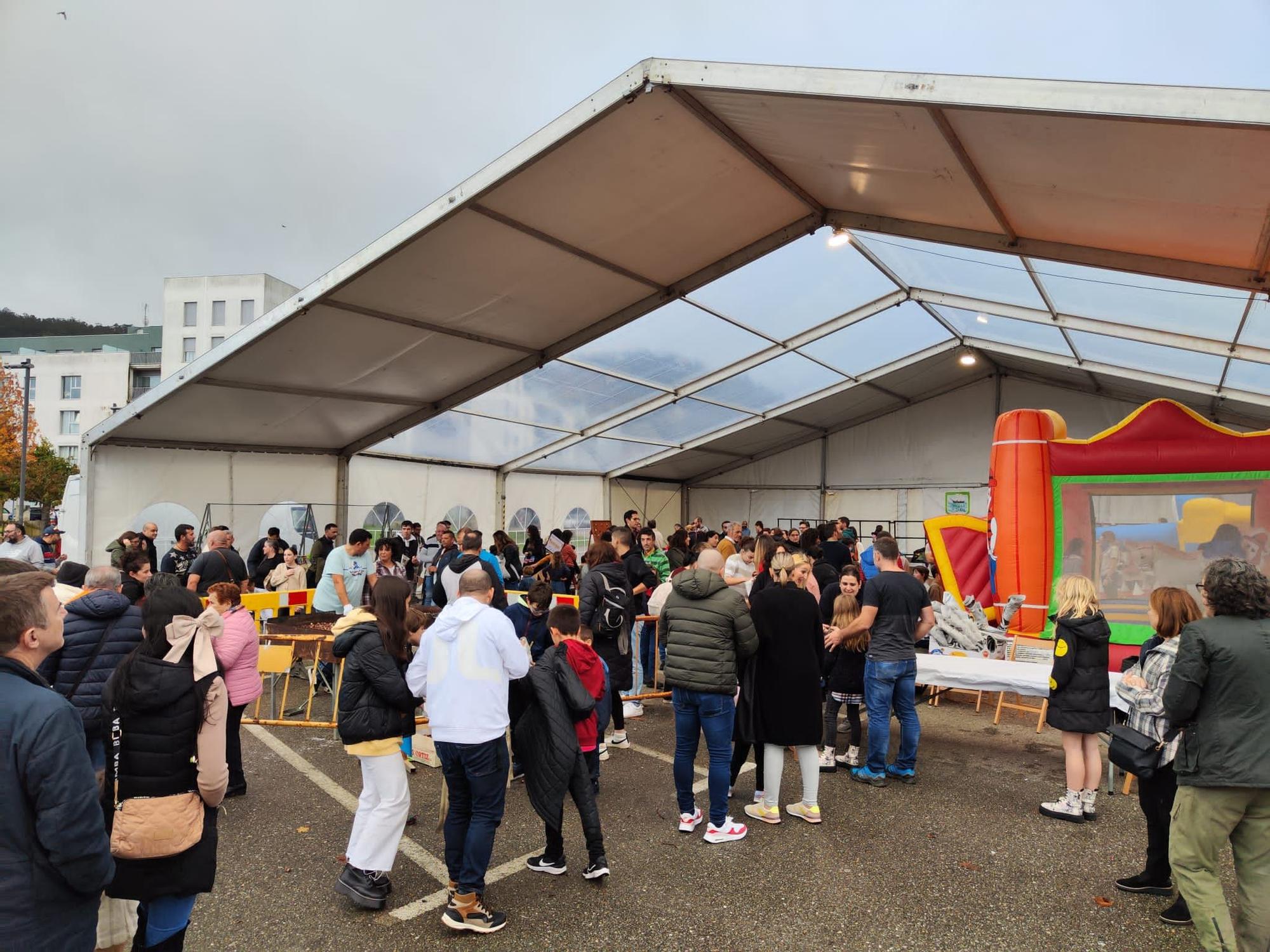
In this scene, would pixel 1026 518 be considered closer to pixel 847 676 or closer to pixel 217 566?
pixel 847 676

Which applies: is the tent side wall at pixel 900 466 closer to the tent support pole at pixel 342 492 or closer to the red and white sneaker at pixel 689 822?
the tent support pole at pixel 342 492

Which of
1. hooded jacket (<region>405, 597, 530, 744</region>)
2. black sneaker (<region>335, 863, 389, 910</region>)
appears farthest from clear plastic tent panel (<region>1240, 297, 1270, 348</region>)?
black sneaker (<region>335, 863, 389, 910</region>)

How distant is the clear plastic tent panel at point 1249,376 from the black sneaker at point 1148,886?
27.3ft

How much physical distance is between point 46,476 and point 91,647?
37785 mm

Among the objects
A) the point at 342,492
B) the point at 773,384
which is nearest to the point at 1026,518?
the point at 773,384

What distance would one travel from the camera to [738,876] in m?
3.65

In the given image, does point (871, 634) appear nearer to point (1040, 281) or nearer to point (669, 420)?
point (1040, 281)

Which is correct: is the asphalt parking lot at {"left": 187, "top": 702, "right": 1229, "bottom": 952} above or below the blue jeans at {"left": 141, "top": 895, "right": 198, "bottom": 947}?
below

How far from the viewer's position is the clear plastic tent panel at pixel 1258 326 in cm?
739

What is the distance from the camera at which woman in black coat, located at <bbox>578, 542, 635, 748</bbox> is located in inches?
209

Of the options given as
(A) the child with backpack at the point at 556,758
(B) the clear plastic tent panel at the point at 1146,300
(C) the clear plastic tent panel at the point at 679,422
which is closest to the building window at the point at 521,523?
(C) the clear plastic tent panel at the point at 679,422

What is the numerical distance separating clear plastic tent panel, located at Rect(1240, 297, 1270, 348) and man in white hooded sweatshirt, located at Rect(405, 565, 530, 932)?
8038mm

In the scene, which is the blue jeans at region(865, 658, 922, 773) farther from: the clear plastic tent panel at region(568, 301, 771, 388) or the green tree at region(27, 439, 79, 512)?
the green tree at region(27, 439, 79, 512)

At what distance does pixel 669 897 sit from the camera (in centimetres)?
344
